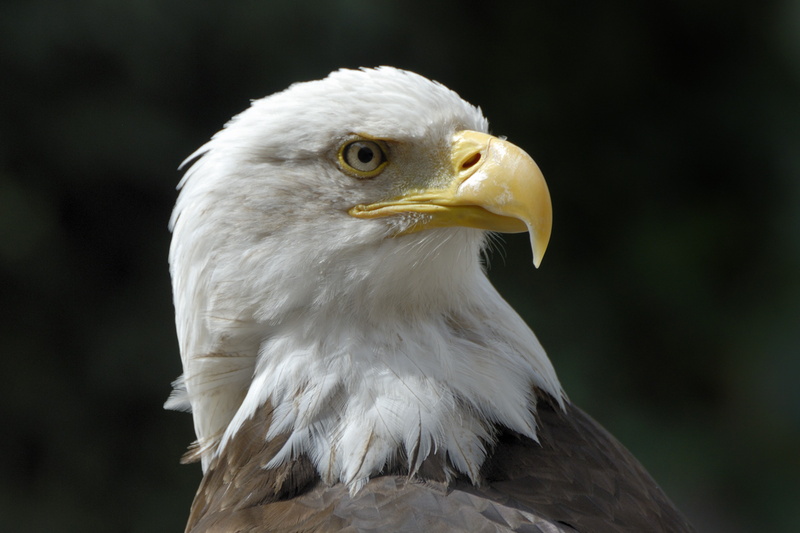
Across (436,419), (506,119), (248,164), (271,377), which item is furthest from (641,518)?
(506,119)

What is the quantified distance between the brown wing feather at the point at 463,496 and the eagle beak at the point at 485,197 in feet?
1.52

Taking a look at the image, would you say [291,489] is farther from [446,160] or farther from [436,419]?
[446,160]

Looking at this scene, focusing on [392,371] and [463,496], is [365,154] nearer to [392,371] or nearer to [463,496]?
[392,371]

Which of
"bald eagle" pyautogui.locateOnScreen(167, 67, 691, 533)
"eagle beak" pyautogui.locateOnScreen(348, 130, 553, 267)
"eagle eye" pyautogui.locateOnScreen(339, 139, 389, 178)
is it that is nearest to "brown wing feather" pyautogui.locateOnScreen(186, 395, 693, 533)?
"bald eagle" pyautogui.locateOnScreen(167, 67, 691, 533)

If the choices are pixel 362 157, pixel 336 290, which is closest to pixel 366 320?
pixel 336 290

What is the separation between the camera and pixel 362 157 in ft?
6.88

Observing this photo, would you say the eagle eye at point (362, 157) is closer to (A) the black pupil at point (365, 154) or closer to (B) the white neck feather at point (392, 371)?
(A) the black pupil at point (365, 154)

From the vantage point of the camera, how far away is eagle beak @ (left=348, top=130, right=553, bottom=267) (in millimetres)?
1938

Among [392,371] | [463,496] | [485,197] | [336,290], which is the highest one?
[485,197]

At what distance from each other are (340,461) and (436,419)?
225 mm

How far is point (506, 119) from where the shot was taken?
438cm

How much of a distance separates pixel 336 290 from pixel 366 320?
0.33ft

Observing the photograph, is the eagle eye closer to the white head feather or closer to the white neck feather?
the white head feather

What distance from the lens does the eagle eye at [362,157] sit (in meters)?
2.09
